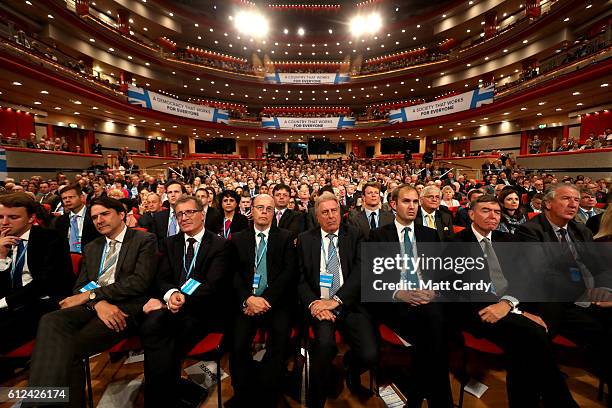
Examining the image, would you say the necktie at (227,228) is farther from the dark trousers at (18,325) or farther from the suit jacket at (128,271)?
the dark trousers at (18,325)

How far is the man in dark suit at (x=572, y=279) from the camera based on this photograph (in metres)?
1.87

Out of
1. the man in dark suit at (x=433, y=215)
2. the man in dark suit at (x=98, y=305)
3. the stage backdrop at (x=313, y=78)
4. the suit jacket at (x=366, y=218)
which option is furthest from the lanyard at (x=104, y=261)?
the stage backdrop at (x=313, y=78)

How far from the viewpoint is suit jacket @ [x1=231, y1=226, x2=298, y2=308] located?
7.14 feet

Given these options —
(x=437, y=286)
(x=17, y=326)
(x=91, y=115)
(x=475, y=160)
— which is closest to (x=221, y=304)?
(x=17, y=326)

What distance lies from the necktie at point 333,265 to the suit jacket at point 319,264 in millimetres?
43

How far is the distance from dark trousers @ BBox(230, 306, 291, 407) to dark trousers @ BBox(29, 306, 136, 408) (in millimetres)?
830

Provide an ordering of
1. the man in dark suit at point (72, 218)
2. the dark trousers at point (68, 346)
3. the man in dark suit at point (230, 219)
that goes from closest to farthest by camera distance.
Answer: the dark trousers at point (68, 346) < the man in dark suit at point (72, 218) < the man in dark suit at point (230, 219)

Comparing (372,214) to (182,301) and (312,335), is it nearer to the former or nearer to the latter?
(312,335)

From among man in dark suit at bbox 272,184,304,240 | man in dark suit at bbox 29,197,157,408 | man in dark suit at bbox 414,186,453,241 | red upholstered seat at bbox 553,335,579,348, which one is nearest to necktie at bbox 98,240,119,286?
man in dark suit at bbox 29,197,157,408

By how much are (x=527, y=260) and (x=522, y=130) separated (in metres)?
18.3

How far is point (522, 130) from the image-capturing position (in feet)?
52.6

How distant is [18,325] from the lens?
1846mm

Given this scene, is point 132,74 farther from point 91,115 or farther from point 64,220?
point 64,220

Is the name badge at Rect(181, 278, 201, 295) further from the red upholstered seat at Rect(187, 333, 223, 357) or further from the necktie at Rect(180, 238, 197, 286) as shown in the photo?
the red upholstered seat at Rect(187, 333, 223, 357)
